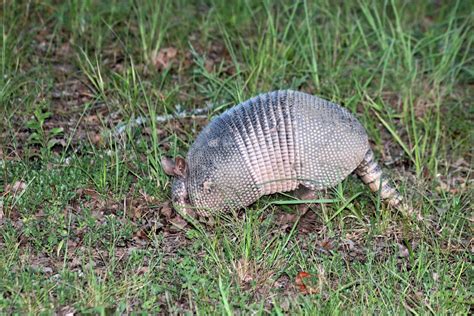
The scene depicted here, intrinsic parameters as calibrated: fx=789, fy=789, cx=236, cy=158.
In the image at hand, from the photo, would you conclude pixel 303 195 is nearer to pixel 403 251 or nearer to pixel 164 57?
pixel 403 251

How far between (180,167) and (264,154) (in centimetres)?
61

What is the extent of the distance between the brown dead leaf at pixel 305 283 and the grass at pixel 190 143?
0.13ft

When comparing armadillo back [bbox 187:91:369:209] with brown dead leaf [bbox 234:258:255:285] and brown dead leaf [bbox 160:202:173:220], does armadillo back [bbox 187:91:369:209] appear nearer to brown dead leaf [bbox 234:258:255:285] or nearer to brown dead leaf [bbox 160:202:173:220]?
brown dead leaf [bbox 160:202:173:220]

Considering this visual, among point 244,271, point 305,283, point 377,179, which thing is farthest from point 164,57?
point 305,283

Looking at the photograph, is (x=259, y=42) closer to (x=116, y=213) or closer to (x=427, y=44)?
(x=427, y=44)

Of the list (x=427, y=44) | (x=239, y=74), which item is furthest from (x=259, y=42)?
(x=427, y=44)

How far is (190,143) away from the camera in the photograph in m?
6.48

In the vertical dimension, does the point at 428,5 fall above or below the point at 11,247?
below

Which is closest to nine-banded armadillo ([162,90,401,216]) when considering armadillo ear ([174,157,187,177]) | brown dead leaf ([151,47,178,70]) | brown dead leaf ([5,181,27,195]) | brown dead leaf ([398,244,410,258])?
armadillo ear ([174,157,187,177])

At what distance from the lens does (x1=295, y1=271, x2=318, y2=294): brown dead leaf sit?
501 centimetres

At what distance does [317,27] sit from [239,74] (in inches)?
43.3

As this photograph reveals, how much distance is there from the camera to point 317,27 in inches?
302

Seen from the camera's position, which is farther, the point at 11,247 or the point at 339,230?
the point at 339,230

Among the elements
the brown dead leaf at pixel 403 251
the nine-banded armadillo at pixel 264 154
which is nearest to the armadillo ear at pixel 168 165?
the nine-banded armadillo at pixel 264 154
